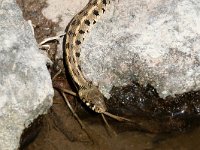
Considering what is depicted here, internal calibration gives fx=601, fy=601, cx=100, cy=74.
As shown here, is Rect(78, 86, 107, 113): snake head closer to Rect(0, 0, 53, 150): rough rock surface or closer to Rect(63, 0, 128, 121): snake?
Rect(63, 0, 128, 121): snake

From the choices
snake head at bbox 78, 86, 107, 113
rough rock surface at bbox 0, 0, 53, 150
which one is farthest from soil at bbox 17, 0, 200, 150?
rough rock surface at bbox 0, 0, 53, 150

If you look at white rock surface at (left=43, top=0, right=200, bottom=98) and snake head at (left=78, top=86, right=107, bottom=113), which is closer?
snake head at (left=78, top=86, right=107, bottom=113)

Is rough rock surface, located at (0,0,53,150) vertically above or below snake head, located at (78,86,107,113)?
above

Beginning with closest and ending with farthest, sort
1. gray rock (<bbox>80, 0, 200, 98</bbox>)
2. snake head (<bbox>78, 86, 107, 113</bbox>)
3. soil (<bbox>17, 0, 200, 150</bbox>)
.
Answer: soil (<bbox>17, 0, 200, 150</bbox>), snake head (<bbox>78, 86, 107, 113</bbox>), gray rock (<bbox>80, 0, 200, 98</bbox>)

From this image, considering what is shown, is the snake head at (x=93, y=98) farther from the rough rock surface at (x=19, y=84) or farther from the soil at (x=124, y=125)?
the rough rock surface at (x=19, y=84)

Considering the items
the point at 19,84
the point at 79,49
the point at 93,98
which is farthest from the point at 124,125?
the point at 19,84

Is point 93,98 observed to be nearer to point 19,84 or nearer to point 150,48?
point 150,48
